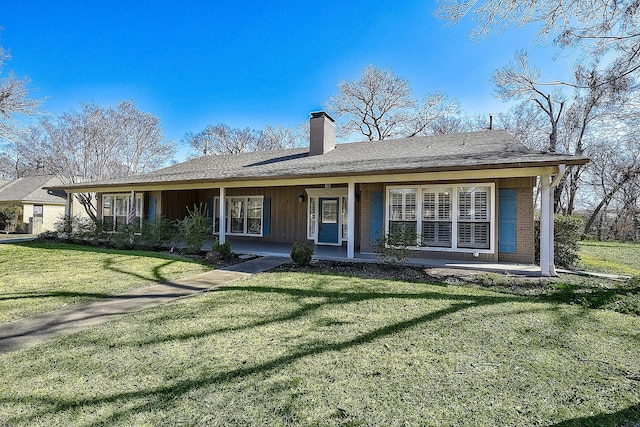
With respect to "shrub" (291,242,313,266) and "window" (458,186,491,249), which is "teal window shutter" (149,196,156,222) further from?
"window" (458,186,491,249)

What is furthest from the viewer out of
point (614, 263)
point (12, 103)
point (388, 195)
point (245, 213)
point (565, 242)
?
point (245, 213)

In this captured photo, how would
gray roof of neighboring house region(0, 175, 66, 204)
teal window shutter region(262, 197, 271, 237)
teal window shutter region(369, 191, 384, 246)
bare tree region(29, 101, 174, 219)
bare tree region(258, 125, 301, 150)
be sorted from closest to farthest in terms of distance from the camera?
teal window shutter region(369, 191, 384, 246)
teal window shutter region(262, 197, 271, 237)
bare tree region(29, 101, 174, 219)
gray roof of neighboring house region(0, 175, 66, 204)
bare tree region(258, 125, 301, 150)

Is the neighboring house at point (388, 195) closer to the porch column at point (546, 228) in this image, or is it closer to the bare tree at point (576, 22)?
the porch column at point (546, 228)

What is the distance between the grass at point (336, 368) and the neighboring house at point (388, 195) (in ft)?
12.8

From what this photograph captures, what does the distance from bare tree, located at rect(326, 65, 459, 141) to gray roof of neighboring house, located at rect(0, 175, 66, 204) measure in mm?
Result: 21795

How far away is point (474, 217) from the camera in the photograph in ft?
28.8

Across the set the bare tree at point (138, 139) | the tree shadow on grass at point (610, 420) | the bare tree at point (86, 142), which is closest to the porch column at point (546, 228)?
the tree shadow on grass at point (610, 420)

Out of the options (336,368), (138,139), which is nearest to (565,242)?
(336,368)

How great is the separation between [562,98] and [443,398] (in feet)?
82.8

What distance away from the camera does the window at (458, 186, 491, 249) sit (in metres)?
8.68

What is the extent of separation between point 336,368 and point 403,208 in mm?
7299

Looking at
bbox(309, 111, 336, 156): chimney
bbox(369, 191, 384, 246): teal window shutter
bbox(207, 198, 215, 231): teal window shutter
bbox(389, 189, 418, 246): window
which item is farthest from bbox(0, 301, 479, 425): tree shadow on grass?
bbox(207, 198, 215, 231): teal window shutter

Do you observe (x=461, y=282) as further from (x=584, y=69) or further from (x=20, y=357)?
(x=20, y=357)

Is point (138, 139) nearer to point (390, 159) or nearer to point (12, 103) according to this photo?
point (12, 103)
